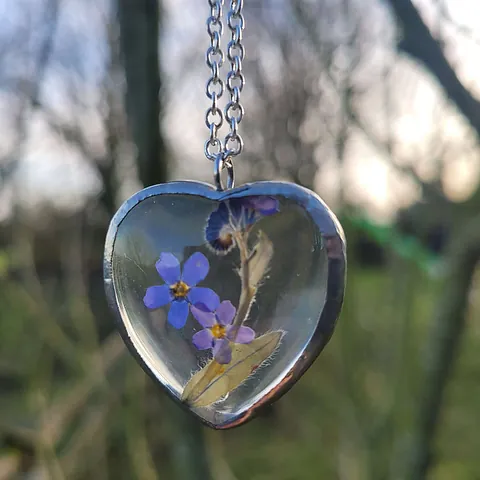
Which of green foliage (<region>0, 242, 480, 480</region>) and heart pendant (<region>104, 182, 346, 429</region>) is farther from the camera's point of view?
green foliage (<region>0, 242, 480, 480</region>)

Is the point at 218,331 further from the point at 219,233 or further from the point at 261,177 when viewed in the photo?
the point at 261,177

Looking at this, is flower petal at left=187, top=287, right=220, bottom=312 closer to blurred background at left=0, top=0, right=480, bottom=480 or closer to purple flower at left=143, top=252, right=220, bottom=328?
purple flower at left=143, top=252, right=220, bottom=328

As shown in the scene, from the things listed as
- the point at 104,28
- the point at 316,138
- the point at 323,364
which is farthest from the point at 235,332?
the point at 323,364

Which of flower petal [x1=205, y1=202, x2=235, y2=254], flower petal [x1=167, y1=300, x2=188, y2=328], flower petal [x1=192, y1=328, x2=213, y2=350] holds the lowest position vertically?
flower petal [x1=192, y1=328, x2=213, y2=350]

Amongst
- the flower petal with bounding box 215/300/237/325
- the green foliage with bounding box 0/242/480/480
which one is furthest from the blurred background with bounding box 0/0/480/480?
the flower petal with bounding box 215/300/237/325

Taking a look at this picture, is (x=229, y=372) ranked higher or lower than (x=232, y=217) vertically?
lower

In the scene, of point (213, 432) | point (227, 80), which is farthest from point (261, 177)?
point (227, 80)

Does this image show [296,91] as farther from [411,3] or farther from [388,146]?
[411,3]

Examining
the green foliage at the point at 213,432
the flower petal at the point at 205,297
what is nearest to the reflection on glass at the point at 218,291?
the flower petal at the point at 205,297
